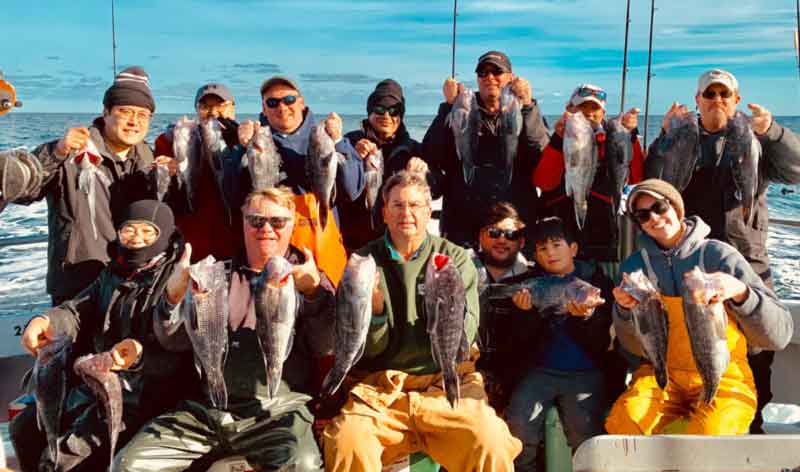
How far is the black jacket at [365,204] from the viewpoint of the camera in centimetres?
517

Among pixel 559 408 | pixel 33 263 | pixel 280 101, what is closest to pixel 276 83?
pixel 280 101

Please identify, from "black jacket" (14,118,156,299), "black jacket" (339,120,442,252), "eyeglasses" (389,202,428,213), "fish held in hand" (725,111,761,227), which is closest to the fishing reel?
"black jacket" (14,118,156,299)

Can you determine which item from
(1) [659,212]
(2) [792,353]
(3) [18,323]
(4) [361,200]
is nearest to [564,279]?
(1) [659,212]

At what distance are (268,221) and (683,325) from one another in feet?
7.68

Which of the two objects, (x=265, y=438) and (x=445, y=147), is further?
(x=445, y=147)

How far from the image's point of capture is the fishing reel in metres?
4.40

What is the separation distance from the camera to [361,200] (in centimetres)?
525

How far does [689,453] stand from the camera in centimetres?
318

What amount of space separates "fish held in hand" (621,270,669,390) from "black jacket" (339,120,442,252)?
1847mm

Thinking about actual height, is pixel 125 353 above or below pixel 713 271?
below

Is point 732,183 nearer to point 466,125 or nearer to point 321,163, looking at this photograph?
point 466,125

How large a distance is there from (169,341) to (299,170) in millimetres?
1534

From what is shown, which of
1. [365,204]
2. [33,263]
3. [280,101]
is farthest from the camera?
[33,263]

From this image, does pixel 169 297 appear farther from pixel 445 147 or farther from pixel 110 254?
pixel 445 147
